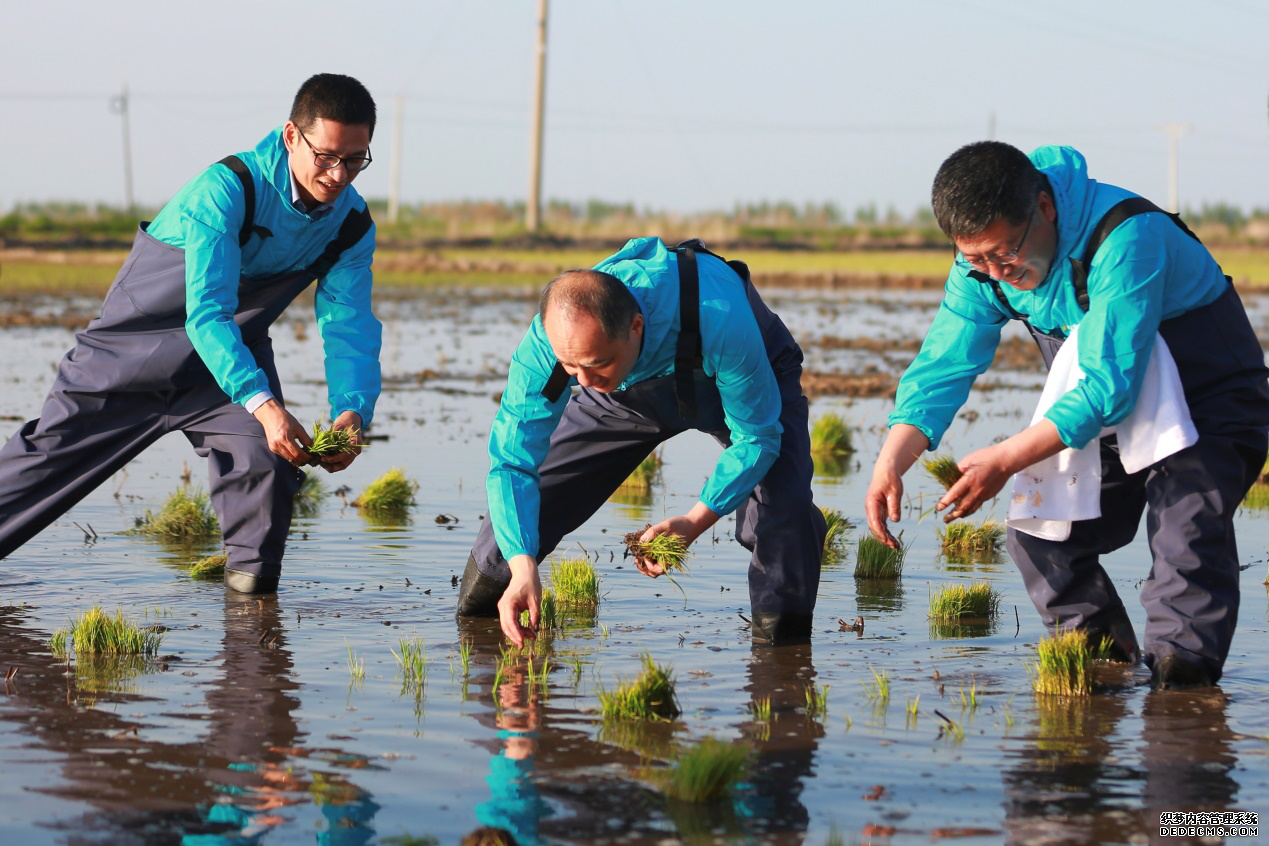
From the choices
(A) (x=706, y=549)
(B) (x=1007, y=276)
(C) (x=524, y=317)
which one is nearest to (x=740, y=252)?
(C) (x=524, y=317)

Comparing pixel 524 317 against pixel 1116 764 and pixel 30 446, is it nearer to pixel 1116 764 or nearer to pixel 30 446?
pixel 30 446

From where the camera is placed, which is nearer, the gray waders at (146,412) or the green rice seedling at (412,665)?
the green rice seedling at (412,665)

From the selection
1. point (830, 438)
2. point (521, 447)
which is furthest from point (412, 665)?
point (830, 438)

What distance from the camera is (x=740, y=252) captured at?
47.0 metres

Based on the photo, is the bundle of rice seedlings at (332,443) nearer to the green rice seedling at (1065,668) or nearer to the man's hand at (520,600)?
the man's hand at (520,600)

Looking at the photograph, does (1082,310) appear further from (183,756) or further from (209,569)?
(209,569)

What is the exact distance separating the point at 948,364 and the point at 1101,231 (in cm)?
84

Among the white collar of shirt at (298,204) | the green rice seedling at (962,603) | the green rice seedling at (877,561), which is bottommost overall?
the green rice seedling at (962,603)

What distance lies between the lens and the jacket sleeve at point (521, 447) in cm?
547

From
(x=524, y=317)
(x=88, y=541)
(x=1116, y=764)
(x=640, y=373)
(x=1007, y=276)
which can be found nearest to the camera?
(x=1116, y=764)

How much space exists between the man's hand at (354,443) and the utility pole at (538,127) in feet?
136

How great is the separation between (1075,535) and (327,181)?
3.47m

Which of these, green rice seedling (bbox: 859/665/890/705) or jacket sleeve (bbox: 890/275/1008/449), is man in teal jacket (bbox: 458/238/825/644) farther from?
green rice seedling (bbox: 859/665/890/705)

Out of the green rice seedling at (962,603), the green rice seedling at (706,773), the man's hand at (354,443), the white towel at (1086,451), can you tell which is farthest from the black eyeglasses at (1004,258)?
the man's hand at (354,443)
